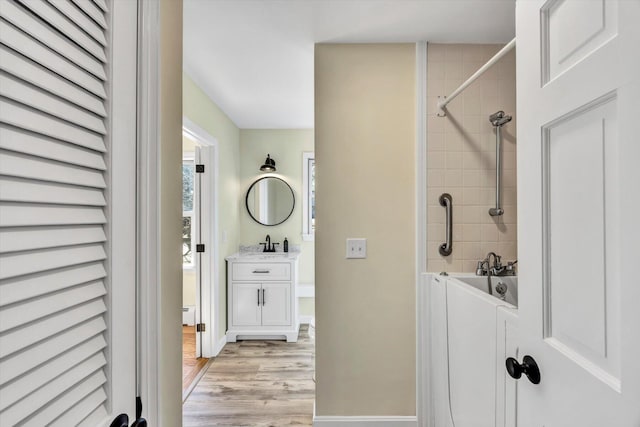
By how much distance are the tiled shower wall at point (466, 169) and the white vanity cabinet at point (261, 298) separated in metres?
1.89

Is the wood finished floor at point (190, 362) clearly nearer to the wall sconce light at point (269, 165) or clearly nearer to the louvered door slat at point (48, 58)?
the wall sconce light at point (269, 165)

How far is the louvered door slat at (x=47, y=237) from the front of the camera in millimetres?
473

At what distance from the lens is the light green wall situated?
409 cm

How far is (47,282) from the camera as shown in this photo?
1.77 feet

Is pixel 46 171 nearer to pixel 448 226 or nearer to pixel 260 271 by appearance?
pixel 448 226

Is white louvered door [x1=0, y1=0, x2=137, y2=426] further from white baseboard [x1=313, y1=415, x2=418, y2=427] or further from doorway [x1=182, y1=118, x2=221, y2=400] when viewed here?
doorway [x1=182, y1=118, x2=221, y2=400]

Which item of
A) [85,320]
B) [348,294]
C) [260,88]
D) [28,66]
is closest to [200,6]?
[260,88]

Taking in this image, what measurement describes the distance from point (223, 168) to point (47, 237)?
3.03 metres

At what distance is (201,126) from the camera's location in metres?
2.84

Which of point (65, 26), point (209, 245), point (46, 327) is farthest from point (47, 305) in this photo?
point (209, 245)

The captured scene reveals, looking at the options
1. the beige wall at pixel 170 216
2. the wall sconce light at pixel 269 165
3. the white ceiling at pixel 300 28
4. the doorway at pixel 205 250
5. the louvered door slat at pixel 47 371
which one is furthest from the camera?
the wall sconce light at pixel 269 165

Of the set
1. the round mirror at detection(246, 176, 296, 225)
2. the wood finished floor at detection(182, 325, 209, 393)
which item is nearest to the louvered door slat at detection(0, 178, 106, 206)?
the wood finished floor at detection(182, 325, 209, 393)

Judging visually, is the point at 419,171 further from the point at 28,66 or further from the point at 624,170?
the point at 28,66

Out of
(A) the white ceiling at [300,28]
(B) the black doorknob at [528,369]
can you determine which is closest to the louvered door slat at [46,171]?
(B) the black doorknob at [528,369]
